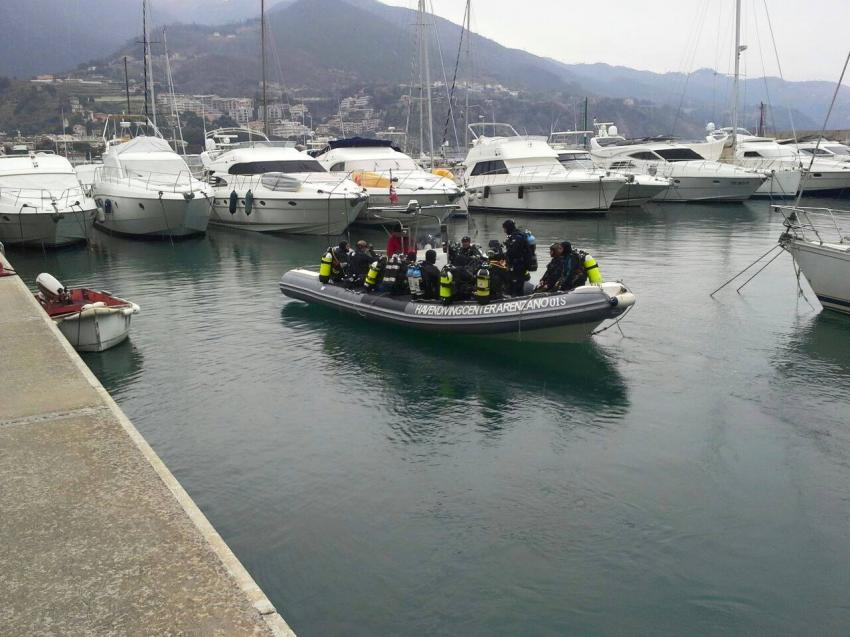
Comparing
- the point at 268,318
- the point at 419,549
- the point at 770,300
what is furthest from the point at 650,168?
the point at 419,549

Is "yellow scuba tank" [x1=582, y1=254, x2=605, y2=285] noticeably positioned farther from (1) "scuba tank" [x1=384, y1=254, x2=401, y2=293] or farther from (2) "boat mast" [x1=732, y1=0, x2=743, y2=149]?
(2) "boat mast" [x1=732, y1=0, x2=743, y2=149]

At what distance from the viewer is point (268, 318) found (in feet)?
52.7

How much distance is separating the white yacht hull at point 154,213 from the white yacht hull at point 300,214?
1906mm

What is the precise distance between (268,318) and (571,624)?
1130 cm

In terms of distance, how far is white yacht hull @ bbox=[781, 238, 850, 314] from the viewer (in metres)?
14.7

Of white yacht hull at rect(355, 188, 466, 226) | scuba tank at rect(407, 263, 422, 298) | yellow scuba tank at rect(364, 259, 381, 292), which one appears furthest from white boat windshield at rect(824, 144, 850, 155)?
scuba tank at rect(407, 263, 422, 298)

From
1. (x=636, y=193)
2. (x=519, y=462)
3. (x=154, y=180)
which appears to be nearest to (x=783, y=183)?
(x=636, y=193)

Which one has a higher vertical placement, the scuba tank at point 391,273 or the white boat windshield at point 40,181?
the white boat windshield at point 40,181

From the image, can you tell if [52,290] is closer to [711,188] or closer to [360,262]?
[360,262]

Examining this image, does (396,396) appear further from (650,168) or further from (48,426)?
(650,168)

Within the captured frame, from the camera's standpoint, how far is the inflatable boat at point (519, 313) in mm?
12086

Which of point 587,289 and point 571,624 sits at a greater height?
point 587,289

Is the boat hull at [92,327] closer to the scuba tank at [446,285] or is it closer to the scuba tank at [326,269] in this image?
the scuba tank at [326,269]

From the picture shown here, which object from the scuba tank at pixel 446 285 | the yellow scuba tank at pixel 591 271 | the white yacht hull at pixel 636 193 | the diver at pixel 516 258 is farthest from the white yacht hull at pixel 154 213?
the white yacht hull at pixel 636 193
